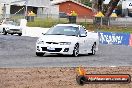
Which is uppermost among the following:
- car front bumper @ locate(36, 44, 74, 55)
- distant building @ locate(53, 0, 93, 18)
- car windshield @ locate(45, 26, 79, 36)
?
distant building @ locate(53, 0, 93, 18)

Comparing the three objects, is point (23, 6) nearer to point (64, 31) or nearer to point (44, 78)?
point (64, 31)

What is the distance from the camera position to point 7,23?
166 ft

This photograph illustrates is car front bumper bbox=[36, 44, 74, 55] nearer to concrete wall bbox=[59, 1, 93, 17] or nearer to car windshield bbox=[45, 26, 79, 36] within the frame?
car windshield bbox=[45, 26, 79, 36]

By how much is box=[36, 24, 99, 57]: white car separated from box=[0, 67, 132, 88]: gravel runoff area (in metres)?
6.29

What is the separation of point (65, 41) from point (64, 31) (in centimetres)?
120

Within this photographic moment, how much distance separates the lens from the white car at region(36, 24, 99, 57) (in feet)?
73.8

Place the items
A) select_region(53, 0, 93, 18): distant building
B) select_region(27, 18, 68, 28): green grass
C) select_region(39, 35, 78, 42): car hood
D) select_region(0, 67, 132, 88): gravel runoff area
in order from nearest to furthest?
select_region(0, 67, 132, 88): gravel runoff area < select_region(39, 35, 78, 42): car hood < select_region(27, 18, 68, 28): green grass < select_region(53, 0, 93, 18): distant building

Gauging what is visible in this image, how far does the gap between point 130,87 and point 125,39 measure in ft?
90.1

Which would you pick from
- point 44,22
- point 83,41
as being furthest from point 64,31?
point 44,22

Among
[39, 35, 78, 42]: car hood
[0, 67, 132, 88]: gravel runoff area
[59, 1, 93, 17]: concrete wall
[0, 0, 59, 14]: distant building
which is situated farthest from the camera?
[59, 1, 93, 17]: concrete wall

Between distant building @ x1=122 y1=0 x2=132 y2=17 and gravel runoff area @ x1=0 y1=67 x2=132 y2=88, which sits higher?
distant building @ x1=122 y1=0 x2=132 y2=17

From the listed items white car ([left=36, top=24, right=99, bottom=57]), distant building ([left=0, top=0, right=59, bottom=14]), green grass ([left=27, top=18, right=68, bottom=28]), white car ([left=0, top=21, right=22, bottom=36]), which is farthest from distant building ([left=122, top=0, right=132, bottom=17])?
white car ([left=36, top=24, right=99, bottom=57])

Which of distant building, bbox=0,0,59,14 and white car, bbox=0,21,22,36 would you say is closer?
white car, bbox=0,21,22,36

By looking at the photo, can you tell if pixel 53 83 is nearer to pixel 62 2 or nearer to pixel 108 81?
pixel 108 81
